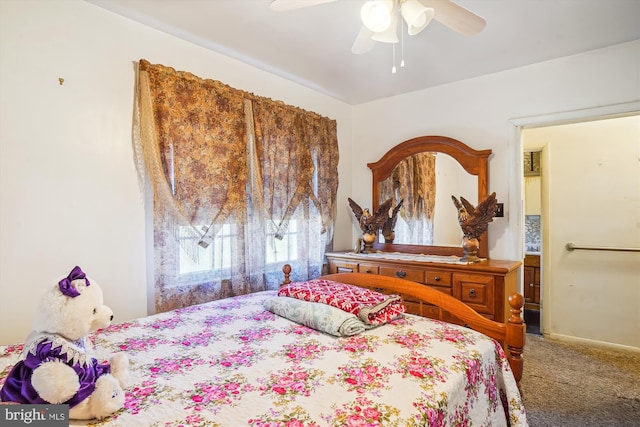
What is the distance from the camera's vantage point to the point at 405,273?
2.82 m

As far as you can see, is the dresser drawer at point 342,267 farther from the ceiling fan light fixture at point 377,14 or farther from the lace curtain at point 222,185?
the ceiling fan light fixture at point 377,14

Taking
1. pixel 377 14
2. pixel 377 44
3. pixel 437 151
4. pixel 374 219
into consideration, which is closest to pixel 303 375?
pixel 377 14

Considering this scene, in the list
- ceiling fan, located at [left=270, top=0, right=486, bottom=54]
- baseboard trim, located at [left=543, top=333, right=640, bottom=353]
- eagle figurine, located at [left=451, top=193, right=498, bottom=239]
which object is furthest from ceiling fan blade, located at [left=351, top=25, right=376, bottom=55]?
baseboard trim, located at [left=543, top=333, right=640, bottom=353]

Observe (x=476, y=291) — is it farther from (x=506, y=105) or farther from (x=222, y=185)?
(x=222, y=185)

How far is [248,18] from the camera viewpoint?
81.4 inches

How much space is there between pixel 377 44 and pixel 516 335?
200 centimetres

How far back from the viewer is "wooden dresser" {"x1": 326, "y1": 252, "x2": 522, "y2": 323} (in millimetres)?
2396

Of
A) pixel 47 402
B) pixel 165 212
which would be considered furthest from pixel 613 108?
pixel 47 402

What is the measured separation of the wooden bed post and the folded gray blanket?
62 centimetres

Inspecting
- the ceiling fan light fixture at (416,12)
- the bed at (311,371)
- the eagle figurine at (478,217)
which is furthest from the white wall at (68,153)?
the eagle figurine at (478,217)

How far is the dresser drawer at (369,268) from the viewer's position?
9.74 ft

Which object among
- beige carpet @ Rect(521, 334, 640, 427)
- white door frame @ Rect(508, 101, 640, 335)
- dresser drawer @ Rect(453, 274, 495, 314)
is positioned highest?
white door frame @ Rect(508, 101, 640, 335)

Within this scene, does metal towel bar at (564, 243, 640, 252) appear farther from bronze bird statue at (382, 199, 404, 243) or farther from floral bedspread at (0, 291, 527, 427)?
floral bedspread at (0, 291, 527, 427)

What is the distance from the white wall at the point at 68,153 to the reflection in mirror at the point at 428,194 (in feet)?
7.20
